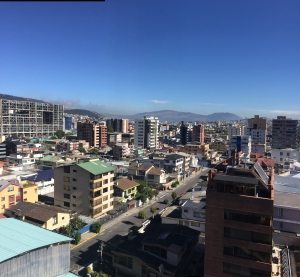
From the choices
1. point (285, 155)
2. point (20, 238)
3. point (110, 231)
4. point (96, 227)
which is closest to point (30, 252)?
point (20, 238)

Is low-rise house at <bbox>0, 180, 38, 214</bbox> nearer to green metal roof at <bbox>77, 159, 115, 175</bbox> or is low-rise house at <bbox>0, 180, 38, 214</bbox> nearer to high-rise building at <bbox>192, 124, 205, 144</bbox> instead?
green metal roof at <bbox>77, 159, 115, 175</bbox>

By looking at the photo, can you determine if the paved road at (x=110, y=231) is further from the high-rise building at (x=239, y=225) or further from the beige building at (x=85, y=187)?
the high-rise building at (x=239, y=225)

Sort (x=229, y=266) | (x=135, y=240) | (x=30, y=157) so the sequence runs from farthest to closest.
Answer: (x=30, y=157) < (x=135, y=240) < (x=229, y=266)

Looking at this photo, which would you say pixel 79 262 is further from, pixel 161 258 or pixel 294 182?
pixel 294 182

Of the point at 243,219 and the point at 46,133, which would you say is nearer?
the point at 243,219

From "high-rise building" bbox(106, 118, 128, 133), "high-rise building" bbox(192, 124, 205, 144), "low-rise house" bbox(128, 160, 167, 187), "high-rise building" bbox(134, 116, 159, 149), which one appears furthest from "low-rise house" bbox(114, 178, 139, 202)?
"high-rise building" bbox(106, 118, 128, 133)

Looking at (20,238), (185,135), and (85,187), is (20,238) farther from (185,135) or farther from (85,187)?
(185,135)

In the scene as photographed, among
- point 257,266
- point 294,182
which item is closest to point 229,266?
point 257,266
